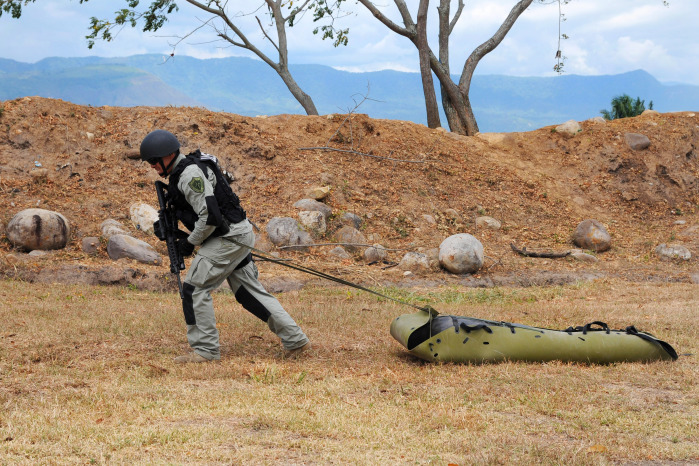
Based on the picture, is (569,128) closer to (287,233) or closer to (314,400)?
(287,233)

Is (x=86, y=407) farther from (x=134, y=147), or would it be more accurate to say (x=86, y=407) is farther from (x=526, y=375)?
(x=134, y=147)

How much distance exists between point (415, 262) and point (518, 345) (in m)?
6.10

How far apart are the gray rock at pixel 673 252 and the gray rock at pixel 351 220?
20.3 feet

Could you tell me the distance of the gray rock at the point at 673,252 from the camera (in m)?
13.3

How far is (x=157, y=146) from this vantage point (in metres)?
5.56

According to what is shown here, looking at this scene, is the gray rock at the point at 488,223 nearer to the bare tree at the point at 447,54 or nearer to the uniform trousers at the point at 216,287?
the bare tree at the point at 447,54

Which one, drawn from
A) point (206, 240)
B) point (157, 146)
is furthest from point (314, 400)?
point (157, 146)

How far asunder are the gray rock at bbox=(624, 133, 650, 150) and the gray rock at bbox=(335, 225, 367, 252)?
9284 millimetres

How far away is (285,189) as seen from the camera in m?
14.3

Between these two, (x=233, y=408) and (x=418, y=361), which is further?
(x=418, y=361)

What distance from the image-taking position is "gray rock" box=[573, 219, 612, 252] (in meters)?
13.9

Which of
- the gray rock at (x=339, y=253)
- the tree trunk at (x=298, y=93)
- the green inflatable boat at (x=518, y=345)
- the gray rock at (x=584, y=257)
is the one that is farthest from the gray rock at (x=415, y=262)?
the tree trunk at (x=298, y=93)

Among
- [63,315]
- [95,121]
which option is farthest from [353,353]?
[95,121]

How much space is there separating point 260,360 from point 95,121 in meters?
11.6
